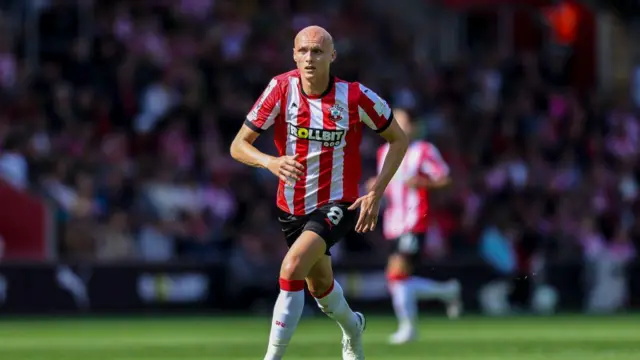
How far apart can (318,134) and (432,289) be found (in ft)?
28.6

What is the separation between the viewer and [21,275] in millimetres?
19672

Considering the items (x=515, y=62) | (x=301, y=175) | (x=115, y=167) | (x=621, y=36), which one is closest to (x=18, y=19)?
(x=115, y=167)

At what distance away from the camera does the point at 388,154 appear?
10297 millimetres

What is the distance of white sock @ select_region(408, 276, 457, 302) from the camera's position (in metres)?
18.4

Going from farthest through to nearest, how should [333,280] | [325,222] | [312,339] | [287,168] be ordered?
[312,339] → [333,280] → [325,222] → [287,168]

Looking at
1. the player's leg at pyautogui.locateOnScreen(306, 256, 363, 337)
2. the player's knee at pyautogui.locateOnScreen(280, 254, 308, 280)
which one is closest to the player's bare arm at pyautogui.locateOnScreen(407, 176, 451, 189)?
the player's leg at pyautogui.locateOnScreen(306, 256, 363, 337)

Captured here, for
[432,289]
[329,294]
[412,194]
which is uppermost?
[412,194]

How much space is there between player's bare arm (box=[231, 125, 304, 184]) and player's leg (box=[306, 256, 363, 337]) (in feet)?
2.48

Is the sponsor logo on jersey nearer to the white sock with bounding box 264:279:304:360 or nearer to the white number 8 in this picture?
the white number 8

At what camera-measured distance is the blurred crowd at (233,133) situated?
20.8 meters

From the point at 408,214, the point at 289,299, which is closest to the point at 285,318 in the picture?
the point at 289,299

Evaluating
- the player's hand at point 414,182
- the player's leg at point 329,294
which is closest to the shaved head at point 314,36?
the player's leg at point 329,294

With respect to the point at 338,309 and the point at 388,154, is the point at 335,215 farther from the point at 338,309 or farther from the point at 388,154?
the point at 338,309

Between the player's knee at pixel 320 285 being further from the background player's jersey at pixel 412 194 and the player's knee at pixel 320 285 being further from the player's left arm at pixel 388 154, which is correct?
the background player's jersey at pixel 412 194
